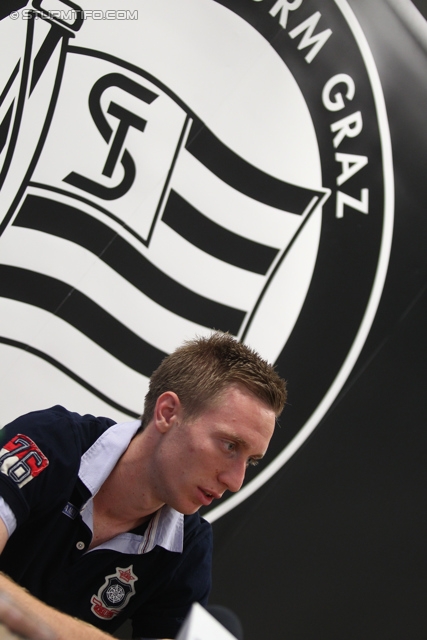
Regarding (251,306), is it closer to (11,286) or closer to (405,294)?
(405,294)

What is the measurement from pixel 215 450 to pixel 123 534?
0.79 feet

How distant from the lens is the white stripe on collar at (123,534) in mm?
1131

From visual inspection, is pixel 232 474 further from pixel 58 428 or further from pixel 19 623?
pixel 19 623

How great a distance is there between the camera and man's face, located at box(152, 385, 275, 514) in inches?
43.2

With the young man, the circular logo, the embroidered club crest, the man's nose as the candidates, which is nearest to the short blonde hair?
the young man

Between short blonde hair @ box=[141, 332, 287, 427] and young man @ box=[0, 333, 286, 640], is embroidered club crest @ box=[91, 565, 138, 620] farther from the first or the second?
short blonde hair @ box=[141, 332, 287, 427]

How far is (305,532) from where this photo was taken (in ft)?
6.31

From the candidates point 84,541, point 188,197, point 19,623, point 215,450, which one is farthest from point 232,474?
point 188,197

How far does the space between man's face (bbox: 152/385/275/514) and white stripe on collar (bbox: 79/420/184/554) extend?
87 mm

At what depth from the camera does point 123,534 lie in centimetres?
117

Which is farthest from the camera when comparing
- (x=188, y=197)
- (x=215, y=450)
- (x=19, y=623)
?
(x=188, y=197)

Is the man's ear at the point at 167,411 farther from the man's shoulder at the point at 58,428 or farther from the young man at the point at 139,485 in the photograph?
the man's shoulder at the point at 58,428

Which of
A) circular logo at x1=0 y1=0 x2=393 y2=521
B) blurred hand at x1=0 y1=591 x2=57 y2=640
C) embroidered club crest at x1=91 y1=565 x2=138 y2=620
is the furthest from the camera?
circular logo at x1=0 y1=0 x2=393 y2=521

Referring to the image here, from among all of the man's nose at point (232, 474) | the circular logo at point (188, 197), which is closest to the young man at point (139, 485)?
the man's nose at point (232, 474)
